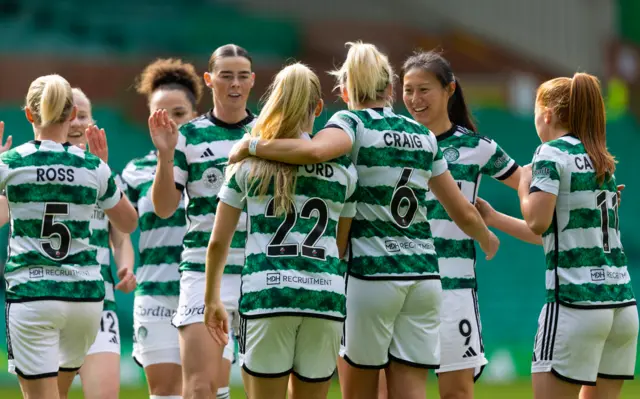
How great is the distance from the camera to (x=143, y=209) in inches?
274

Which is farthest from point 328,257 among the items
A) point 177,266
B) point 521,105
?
point 521,105

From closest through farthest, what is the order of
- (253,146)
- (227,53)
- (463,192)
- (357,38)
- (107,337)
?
1. (253,146)
2. (463,192)
3. (227,53)
4. (107,337)
5. (357,38)

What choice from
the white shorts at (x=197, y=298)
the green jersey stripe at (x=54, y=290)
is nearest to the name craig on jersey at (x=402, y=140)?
the white shorts at (x=197, y=298)

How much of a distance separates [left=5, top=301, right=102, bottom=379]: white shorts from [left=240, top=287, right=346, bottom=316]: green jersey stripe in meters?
1.26

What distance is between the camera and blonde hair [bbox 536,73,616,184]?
5355 millimetres

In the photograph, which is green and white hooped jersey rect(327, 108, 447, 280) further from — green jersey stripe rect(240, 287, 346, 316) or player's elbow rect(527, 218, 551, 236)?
player's elbow rect(527, 218, 551, 236)

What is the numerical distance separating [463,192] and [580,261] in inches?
34.7

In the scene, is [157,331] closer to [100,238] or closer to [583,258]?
[100,238]

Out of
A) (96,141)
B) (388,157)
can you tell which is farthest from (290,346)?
(96,141)

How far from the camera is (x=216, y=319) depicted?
4.81 m

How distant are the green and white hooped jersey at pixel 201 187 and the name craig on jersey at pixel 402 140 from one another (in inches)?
50.5

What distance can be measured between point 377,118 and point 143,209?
241cm

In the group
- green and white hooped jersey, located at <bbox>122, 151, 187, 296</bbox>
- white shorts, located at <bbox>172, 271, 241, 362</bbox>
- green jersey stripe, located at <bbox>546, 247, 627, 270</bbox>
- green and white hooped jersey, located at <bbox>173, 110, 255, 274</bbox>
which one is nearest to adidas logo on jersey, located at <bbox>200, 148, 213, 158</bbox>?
green and white hooped jersey, located at <bbox>173, 110, 255, 274</bbox>

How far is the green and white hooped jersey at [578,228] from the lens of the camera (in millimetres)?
5238
